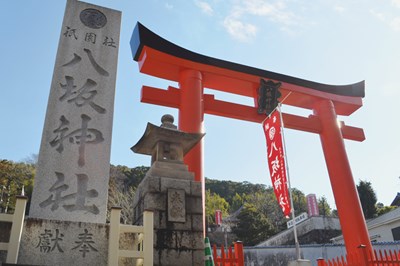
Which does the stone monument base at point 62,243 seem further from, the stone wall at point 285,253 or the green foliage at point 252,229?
the green foliage at point 252,229

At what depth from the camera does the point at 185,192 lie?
4.83 metres

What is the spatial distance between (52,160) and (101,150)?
70 centimetres

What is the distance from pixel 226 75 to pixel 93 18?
447 cm

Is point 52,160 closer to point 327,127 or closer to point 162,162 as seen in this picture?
point 162,162

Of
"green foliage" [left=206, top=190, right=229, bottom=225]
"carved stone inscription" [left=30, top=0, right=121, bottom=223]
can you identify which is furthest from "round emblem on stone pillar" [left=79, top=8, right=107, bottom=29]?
"green foliage" [left=206, top=190, right=229, bottom=225]

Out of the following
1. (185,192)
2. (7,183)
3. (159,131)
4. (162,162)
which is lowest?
(185,192)

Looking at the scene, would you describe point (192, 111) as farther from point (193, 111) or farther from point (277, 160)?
point (277, 160)

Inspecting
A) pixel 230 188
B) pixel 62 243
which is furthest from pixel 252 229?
pixel 230 188

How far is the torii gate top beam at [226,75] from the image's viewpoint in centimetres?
892

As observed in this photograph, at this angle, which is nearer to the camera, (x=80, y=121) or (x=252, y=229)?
(x=80, y=121)

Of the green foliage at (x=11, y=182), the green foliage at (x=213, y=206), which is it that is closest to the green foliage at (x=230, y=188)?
the green foliage at (x=213, y=206)

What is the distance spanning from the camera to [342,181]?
377 inches

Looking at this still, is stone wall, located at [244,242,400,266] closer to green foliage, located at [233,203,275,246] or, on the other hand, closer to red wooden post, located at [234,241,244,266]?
green foliage, located at [233,203,275,246]

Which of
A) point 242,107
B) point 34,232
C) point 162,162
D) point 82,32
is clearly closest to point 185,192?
point 162,162
